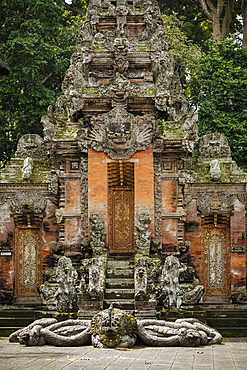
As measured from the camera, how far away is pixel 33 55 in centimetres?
2808

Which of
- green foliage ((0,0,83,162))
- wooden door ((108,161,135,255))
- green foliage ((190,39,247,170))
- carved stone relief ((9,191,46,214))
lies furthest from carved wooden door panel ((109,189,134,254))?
green foliage ((0,0,83,162))

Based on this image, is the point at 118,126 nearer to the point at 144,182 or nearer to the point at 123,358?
the point at 144,182

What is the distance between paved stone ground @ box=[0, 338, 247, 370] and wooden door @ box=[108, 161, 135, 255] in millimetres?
5327

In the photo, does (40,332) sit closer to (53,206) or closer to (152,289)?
(152,289)

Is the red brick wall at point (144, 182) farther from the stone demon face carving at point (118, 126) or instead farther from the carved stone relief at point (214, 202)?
the carved stone relief at point (214, 202)

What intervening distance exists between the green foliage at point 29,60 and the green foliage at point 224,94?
560 cm

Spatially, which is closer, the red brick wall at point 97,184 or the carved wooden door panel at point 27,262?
the red brick wall at point 97,184

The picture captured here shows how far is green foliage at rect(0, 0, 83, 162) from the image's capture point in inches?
1108

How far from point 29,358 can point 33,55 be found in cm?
1733

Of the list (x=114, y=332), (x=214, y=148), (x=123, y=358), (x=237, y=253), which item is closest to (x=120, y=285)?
(x=114, y=332)

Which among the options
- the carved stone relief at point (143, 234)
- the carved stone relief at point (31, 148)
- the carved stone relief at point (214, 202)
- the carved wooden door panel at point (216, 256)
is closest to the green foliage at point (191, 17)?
the carved stone relief at point (31, 148)

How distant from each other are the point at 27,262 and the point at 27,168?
2807 millimetres

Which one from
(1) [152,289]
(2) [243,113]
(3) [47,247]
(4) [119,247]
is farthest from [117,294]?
(2) [243,113]

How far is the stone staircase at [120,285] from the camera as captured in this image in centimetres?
1716
